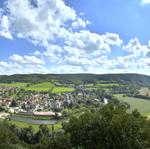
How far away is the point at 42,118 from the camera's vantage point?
426 ft

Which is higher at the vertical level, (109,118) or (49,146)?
(109,118)

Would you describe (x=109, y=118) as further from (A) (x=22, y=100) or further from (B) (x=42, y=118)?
(A) (x=22, y=100)

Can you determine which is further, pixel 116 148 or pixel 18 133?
pixel 18 133

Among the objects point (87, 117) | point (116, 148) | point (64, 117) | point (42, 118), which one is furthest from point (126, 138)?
point (42, 118)

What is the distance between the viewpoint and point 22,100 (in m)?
180

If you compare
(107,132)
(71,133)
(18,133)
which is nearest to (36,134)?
(18,133)

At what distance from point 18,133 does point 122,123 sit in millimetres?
41370

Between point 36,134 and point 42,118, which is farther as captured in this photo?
point 42,118

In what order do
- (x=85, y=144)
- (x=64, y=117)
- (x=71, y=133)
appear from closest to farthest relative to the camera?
(x=85, y=144), (x=71, y=133), (x=64, y=117)

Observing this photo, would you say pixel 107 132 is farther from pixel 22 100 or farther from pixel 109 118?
pixel 22 100

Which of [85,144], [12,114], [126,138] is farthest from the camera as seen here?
[12,114]

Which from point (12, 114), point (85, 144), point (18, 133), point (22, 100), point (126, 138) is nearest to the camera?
point (126, 138)

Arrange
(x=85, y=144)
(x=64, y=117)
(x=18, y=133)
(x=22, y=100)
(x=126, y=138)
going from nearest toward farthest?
(x=126, y=138) < (x=85, y=144) < (x=18, y=133) < (x=64, y=117) < (x=22, y=100)

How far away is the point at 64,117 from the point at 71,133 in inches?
2739
